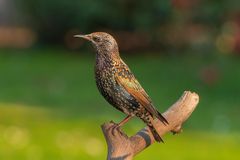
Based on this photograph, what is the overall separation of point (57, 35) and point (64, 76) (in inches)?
215

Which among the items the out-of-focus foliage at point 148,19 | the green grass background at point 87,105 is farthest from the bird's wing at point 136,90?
the out-of-focus foliage at point 148,19

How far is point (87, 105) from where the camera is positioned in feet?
49.9

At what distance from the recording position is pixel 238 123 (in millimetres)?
13883

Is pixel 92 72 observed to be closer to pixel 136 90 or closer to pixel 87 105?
pixel 87 105

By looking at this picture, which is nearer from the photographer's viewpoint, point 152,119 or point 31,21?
point 152,119

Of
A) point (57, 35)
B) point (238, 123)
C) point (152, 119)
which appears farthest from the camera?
point (57, 35)

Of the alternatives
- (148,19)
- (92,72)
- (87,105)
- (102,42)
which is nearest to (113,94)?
(102,42)

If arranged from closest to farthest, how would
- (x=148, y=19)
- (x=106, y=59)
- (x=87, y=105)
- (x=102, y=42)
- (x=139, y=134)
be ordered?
(x=102, y=42)
(x=106, y=59)
(x=139, y=134)
(x=87, y=105)
(x=148, y=19)

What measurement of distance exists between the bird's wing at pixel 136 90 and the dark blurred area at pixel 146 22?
1777 centimetres

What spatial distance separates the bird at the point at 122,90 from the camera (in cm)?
405

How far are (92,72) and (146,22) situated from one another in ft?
10.4

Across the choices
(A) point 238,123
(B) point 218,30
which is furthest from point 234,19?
(A) point 238,123

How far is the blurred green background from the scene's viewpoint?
11.3m

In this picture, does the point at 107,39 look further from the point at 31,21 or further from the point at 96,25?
the point at 31,21
